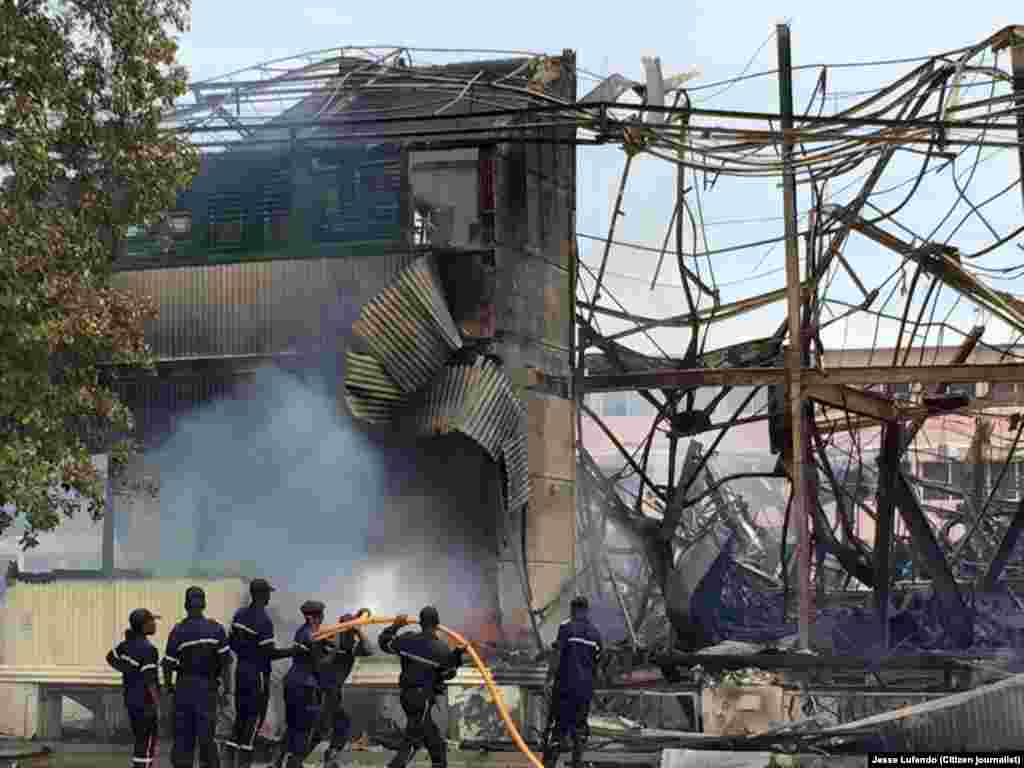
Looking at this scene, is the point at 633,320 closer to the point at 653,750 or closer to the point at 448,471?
the point at 448,471

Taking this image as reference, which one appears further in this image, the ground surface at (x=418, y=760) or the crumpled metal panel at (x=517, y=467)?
the crumpled metal panel at (x=517, y=467)

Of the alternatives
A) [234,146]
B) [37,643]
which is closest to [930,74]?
[234,146]

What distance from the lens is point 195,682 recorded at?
14789 mm

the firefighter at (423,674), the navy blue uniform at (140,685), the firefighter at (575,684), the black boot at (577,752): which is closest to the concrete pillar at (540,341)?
the firefighter at (575,684)

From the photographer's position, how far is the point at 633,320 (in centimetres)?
2233

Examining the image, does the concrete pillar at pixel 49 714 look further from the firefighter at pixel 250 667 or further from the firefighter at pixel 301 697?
the firefighter at pixel 301 697

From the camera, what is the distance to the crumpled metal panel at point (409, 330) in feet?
62.1

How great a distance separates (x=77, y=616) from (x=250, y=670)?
5.09 metres

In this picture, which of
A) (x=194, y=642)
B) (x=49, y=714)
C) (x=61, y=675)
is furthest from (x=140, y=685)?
(x=49, y=714)

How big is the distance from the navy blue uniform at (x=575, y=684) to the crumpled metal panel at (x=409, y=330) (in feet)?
14.4

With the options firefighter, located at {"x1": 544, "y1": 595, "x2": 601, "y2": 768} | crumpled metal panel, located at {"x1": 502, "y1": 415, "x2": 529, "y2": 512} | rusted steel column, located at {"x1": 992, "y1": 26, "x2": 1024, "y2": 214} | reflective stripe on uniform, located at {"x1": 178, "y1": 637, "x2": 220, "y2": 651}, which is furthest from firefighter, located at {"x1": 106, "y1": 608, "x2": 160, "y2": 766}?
rusted steel column, located at {"x1": 992, "y1": 26, "x2": 1024, "y2": 214}

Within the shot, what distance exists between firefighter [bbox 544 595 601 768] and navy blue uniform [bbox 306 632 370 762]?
200cm

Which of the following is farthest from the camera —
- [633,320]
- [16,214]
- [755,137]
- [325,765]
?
[633,320]

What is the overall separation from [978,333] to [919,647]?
4.45 meters
